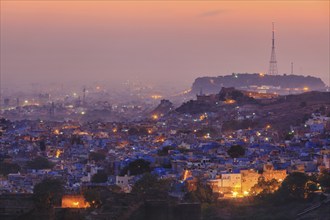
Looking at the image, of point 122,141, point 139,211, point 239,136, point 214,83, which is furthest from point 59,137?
point 214,83

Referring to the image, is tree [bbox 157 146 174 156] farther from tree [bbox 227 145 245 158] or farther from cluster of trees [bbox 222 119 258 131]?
cluster of trees [bbox 222 119 258 131]

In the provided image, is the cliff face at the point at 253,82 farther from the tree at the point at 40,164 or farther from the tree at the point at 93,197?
the tree at the point at 93,197

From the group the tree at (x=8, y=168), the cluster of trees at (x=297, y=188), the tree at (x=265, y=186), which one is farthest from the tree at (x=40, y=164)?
Result: the cluster of trees at (x=297, y=188)

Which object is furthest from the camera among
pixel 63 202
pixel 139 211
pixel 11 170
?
pixel 11 170

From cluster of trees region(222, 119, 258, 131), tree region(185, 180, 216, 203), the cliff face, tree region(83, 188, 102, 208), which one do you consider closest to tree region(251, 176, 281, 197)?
tree region(185, 180, 216, 203)

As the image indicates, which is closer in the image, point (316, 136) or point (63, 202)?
point (63, 202)

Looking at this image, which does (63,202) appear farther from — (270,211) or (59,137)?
(59,137)

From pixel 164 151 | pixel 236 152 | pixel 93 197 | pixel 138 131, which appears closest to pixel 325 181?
pixel 93 197

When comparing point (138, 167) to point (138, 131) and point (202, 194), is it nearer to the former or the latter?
point (202, 194)
